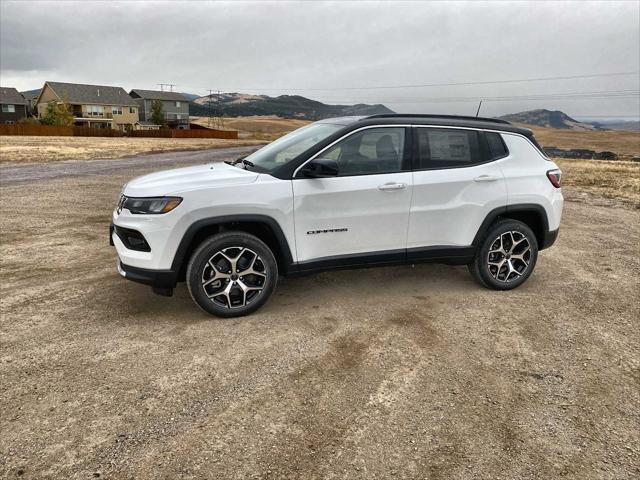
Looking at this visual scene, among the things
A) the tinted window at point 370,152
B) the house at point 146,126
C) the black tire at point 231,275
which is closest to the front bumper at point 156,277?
the black tire at point 231,275

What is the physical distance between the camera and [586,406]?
3.05 m

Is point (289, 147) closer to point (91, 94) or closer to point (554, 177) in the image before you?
point (554, 177)

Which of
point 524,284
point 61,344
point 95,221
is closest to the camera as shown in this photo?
point 61,344

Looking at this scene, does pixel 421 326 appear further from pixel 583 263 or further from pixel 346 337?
pixel 583 263

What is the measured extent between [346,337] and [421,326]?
0.75 meters

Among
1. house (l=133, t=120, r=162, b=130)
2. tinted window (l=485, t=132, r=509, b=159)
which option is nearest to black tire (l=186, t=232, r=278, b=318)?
tinted window (l=485, t=132, r=509, b=159)

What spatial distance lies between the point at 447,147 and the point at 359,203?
1.21 meters

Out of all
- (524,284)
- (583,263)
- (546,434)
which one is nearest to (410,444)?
(546,434)

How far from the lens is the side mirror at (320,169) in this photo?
13.3 ft

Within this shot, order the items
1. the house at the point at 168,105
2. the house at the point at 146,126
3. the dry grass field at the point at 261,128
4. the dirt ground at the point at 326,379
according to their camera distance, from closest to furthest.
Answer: the dirt ground at the point at 326,379 → the dry grass field at the point at 261,128 → the house at the point at 146,126 → the house at the point at 168,105

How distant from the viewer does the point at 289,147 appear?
4.74 meters

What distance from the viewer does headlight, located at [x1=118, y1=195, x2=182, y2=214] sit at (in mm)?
3914

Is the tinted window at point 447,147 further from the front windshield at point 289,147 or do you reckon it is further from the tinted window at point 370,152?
the front windshield at point 289,147

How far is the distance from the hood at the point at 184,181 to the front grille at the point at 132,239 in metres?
0.33
